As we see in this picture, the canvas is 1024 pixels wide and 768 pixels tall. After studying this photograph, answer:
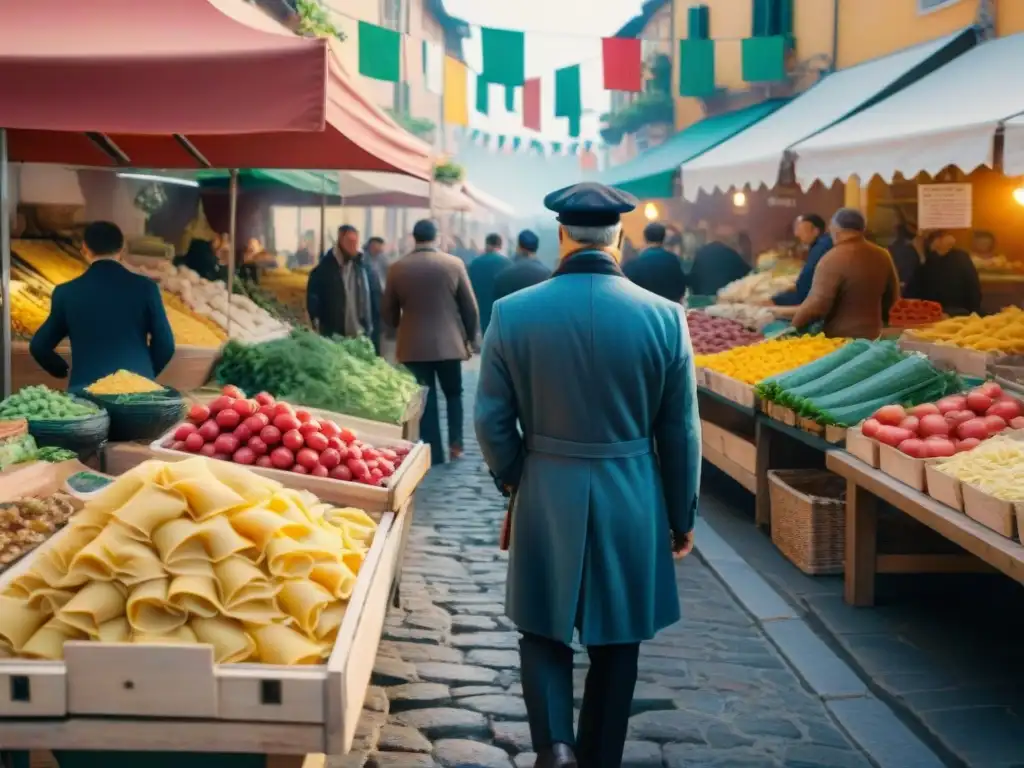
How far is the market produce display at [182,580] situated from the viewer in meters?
3.30

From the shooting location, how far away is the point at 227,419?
5680 mm

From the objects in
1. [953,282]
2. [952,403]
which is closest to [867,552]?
[952,403]

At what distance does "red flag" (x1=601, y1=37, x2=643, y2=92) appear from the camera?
58.7 ft

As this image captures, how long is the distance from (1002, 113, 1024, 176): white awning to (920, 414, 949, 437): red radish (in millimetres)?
1955

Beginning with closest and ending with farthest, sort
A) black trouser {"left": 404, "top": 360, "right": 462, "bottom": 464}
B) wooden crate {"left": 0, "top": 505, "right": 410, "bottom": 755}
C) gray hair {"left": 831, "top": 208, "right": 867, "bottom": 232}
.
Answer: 1. wooden crate {"left": 0, "top": 505, "right": 410, "bottom": 755}
2. gray hair {"left": 831, "top": 208, "right": 867, "bottom": 232}
3. black trouser {"left": 404, "top": 360, "right": 462, "bottom": 464}

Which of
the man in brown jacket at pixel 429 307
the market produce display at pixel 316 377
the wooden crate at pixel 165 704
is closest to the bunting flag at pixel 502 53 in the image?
the man in brown jacket at pixel 429 307

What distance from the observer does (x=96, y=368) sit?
22.2 ft

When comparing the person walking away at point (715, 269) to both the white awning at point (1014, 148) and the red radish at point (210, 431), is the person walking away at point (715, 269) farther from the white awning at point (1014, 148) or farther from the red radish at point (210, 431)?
the red radish at point (210, 431)

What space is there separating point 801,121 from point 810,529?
889 centimetres

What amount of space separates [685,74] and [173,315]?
38.4 ft

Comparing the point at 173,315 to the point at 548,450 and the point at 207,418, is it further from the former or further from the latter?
the point at 548,450

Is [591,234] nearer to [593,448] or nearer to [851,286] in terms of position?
[593,448]

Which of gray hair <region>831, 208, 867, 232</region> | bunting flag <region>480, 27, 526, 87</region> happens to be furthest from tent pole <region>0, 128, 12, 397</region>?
bunting flag <region>480, 27, 526, 87</region>

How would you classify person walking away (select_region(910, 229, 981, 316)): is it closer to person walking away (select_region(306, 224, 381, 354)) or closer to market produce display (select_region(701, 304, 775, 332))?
market produce display (select_region(701, 304, 775, 332))
